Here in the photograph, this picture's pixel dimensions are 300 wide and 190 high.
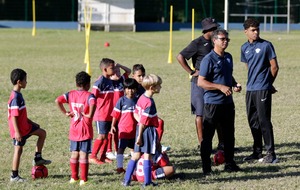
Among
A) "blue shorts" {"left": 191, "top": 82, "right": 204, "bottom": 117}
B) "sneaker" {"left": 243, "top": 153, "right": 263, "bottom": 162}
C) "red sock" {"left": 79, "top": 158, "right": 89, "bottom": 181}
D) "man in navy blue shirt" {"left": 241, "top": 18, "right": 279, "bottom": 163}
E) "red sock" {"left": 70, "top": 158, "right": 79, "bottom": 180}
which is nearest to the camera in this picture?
"red sock" {"left": 79, "top": 158, "right": 89, "bottom": 181}

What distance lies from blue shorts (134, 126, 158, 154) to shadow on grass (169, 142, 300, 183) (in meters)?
0.81

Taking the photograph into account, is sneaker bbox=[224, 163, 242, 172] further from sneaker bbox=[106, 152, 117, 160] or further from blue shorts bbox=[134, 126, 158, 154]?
sneaker bbox=[106, 152, 117, 160]

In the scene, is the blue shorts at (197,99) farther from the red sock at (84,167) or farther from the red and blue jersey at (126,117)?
the red sock at (84,167)

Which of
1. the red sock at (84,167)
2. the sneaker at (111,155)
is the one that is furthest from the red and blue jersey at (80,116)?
the sneaker at (111,155)

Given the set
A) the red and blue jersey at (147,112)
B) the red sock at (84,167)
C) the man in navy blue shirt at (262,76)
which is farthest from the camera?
the man in navy blue shirt at (262,76)

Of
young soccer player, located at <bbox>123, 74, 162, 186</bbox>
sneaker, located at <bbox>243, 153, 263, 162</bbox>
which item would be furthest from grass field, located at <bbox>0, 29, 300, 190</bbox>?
young soccer player, located at <bbox>123, 74, 162, 186</bbox>

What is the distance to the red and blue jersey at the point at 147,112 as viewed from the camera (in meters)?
8.72

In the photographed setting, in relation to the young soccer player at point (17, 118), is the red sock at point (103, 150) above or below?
below

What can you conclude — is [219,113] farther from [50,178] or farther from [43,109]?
[43,109]

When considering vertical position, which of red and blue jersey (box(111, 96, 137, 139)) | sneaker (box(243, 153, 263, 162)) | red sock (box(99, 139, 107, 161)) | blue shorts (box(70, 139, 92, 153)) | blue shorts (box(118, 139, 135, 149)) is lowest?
sneaker (box(243, 153, 263, 162))

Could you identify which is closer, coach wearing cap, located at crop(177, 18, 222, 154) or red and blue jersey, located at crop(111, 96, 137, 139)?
red and blue jersey, located at crop(111, 96, 137, 139)

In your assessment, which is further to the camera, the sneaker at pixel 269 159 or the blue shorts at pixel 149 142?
the sneaker at pixel 269 159

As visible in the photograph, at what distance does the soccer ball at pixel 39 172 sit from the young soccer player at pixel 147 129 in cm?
121

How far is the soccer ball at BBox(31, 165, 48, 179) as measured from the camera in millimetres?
9428
